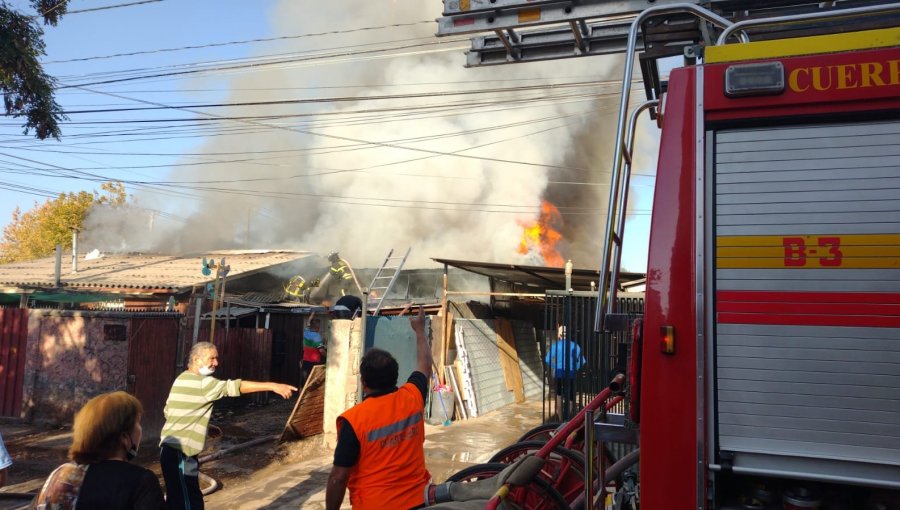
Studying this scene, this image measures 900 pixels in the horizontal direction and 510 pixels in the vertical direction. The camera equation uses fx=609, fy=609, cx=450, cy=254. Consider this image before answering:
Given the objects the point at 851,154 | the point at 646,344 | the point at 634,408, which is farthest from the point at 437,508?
the point at 851,154

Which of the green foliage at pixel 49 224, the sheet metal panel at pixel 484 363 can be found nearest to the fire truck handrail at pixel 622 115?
the sheet metal panel at pixel 484 363

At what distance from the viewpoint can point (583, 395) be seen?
7.61 metres

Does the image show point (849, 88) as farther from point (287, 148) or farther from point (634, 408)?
point (287, 148)

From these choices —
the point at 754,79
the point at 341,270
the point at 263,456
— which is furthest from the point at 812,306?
the point at 341,270

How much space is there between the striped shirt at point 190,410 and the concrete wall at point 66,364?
5.48m

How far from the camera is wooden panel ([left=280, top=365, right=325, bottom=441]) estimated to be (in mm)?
8312

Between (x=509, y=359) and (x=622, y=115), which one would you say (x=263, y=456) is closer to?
(x=509, y=359)

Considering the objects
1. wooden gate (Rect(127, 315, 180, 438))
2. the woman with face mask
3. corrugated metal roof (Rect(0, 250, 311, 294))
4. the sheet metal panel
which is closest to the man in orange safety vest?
the woman with face mask

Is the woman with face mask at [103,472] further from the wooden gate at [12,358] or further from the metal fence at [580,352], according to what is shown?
the wooden gate at [12,358]

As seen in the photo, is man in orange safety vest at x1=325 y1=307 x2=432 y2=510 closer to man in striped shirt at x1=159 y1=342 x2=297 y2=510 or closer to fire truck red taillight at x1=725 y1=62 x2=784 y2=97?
man in striped shirt at x1=159 y1=342 x2=297 y2=510

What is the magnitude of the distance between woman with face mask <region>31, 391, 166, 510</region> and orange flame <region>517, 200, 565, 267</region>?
1856 centimetres

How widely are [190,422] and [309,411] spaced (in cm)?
457

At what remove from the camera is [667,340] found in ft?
6.67

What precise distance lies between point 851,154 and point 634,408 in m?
1.11
